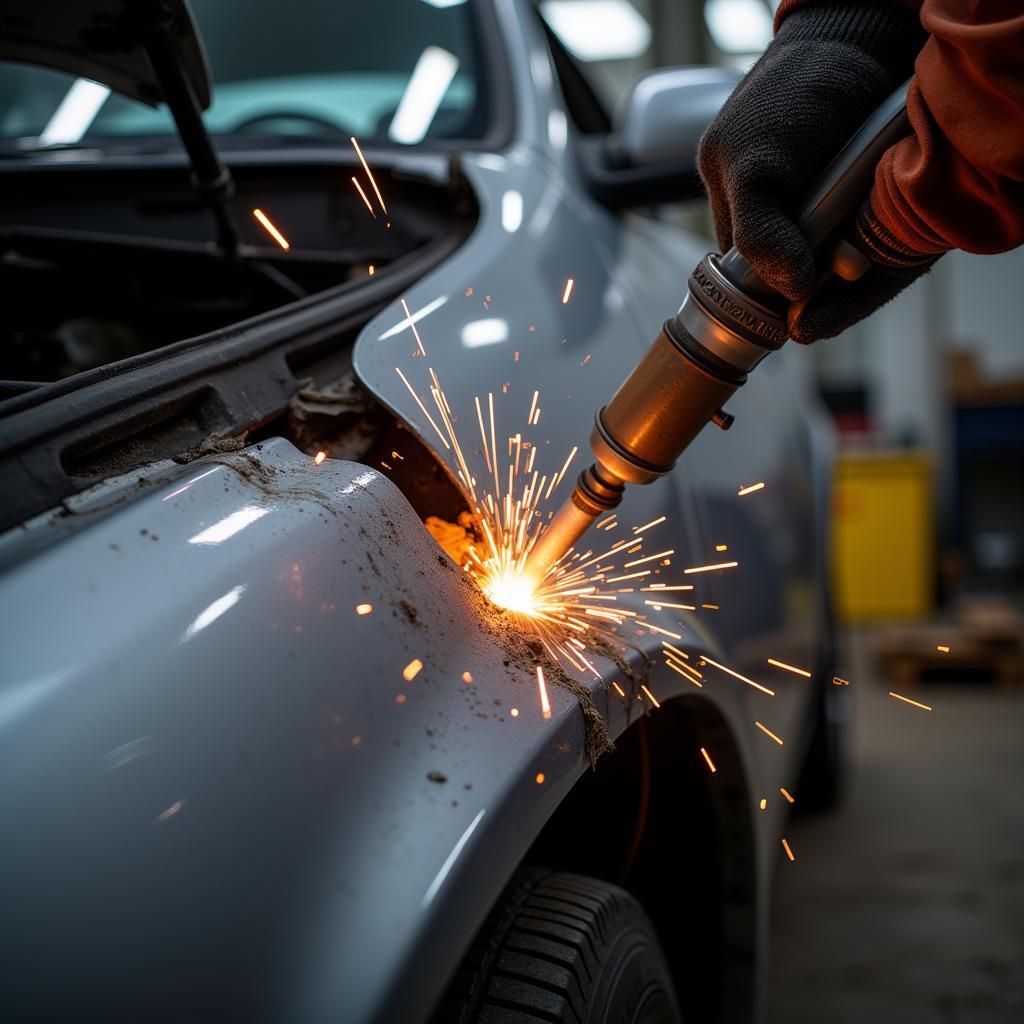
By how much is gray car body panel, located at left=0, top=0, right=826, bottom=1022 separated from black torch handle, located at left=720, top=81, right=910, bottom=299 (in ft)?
1.40

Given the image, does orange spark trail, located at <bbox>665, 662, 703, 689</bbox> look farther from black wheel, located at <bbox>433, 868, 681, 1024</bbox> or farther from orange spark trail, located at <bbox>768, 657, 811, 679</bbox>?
orange spark trail, located at <bbox>768, 657, 811, 679</bbox>

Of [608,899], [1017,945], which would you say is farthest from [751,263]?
[1017,945]

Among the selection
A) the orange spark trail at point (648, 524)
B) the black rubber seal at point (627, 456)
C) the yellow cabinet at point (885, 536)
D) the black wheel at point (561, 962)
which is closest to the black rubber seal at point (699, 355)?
the black rubber seal at point (627, 456)

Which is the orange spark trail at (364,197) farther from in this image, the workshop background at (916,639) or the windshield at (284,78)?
the workshop background at (916,639)

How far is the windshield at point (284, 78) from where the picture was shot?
76.7 inches

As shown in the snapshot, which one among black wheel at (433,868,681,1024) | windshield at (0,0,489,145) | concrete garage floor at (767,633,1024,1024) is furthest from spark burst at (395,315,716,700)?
concrete garage floor at (767,633,1024,1024)

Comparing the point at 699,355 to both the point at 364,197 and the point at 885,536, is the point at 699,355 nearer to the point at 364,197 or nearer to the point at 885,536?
the point at 364,197

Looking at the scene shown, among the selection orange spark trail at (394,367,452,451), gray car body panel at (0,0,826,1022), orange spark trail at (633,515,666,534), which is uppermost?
orange spark trail at (633,515,666,534)

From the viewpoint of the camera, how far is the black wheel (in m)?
0.83

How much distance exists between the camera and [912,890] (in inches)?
109

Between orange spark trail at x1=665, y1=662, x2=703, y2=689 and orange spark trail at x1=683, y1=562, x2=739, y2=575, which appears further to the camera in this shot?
orange spark trail at x1=683, y1=562, x2=739, y2=575

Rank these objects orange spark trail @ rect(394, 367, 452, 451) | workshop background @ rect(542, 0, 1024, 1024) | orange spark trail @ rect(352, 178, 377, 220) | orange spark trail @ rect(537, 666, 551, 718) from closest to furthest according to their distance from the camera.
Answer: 1. orange spark trail @ rect(537, 666, 551, 718)
2. orange spark trail @ rect(394, 367, 452, 451)
3. orange spark trail @ rect(352, 178, 377, 220)
4. workshop background @ rect(542, 0, 1024, 1024)

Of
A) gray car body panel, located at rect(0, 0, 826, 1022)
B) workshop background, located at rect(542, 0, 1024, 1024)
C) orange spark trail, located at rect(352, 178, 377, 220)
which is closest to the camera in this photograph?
gray car body panel, located at rect(0, 0, 826, 1022)

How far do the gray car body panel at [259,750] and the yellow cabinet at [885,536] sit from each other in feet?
21.1
